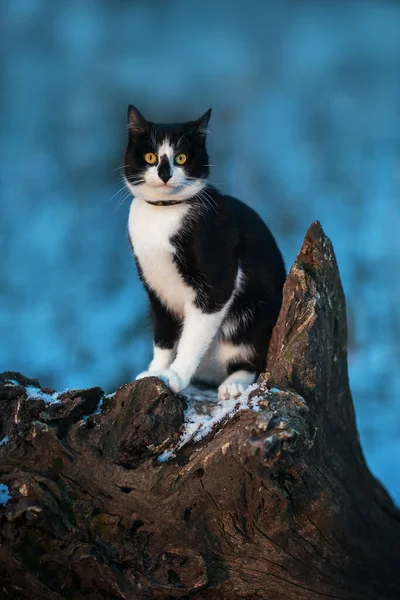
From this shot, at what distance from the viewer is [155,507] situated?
6.68 ft

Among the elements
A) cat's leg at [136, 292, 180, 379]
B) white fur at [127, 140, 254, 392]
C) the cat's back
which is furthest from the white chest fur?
the cat's back

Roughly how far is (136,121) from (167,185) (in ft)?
0.95

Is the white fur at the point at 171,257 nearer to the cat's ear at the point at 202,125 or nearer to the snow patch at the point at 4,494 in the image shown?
the cat's ear at the point at 202,125

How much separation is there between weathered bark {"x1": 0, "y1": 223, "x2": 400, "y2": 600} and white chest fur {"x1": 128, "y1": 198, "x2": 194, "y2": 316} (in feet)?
1.64

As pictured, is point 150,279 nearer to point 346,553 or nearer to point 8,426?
point 8,426

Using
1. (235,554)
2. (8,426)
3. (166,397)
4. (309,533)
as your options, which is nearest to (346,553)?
(309,533)

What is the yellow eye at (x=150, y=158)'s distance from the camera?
2445mm

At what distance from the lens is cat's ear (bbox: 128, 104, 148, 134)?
2.47 metres

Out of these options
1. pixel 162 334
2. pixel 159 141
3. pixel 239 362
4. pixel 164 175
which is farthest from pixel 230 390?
pixel 159 141

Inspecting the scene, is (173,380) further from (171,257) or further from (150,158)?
(150,158)

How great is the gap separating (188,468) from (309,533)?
44cm

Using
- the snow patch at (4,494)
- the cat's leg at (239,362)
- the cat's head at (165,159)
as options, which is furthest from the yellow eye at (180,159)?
the snow patch at (4,494)

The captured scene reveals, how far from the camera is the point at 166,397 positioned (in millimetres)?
2131

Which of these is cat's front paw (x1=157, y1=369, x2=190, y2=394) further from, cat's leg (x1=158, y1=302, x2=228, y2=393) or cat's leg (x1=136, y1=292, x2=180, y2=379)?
cat's leg (x1=136, y1=292, x2=180, y2=379)
